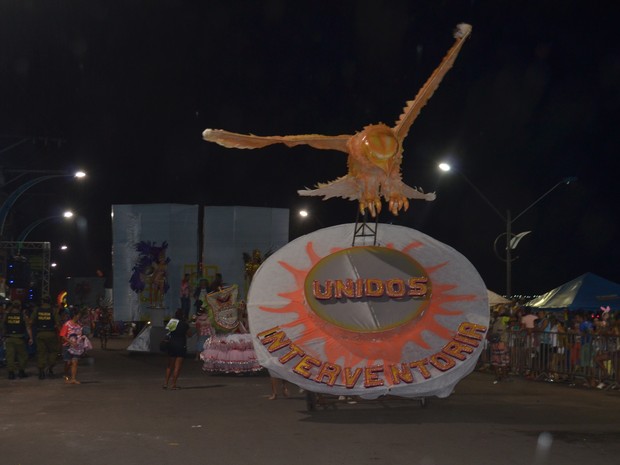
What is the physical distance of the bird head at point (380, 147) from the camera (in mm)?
11445

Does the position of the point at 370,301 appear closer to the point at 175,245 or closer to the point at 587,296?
the point at 175,245

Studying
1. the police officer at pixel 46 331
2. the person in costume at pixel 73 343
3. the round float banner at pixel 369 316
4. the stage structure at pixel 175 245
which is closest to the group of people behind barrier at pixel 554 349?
the round float banner at pixel 369 316

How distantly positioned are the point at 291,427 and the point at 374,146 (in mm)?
4123

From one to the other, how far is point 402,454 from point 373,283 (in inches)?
140

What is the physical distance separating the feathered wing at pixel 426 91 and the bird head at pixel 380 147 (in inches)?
11.5

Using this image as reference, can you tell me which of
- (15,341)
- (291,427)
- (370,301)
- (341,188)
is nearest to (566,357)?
(370,301)

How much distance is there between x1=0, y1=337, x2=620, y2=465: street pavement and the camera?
356 inches

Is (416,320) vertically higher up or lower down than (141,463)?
higher up

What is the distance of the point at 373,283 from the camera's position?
12242 millimetres

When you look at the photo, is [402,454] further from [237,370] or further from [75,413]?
[237,370]

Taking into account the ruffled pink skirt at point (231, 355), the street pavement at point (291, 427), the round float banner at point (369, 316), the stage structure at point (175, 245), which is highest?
the stage structure at point (175, 245)

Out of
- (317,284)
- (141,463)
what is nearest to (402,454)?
(141,463)

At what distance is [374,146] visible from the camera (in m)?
11.4

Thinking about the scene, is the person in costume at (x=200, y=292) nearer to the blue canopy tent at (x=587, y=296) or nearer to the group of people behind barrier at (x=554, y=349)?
the group of people behind barrier at (x=554, y=349)
